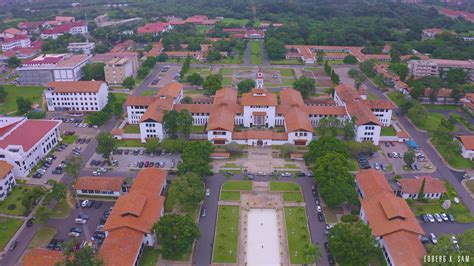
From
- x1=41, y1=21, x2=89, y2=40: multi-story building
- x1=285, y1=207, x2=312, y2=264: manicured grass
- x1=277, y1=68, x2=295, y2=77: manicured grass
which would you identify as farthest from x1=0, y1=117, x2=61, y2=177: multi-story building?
x1=41, y1=21, x2=89, y2=40: multi-story building

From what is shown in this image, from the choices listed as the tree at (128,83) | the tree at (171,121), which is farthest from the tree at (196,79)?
the tree at (171,121)

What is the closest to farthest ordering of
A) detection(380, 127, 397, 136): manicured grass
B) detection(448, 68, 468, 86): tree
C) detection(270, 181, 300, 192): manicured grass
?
detection(270, 181, 300, 192): manicured grass, detection(380, 127, 397, 136): manicured grass, detection(448, 68, 468, 86): tree

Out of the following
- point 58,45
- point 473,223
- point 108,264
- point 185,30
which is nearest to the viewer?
point 108,264

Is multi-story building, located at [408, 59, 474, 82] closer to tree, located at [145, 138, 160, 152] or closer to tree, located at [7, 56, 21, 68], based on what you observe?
tree, located at [145, 138, 160, 152]

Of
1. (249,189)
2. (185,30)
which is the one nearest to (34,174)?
(249,189)

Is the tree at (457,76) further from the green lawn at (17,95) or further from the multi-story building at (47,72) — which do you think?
the green lawn at (17,95)

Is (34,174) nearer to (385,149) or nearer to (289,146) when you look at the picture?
(289,146)

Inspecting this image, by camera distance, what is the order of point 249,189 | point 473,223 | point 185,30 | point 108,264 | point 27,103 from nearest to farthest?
point 108,264 < point 473,223 < point 249,189 < point 27,103 < point 185,30

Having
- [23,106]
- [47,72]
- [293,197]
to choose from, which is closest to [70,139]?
[23,106]
